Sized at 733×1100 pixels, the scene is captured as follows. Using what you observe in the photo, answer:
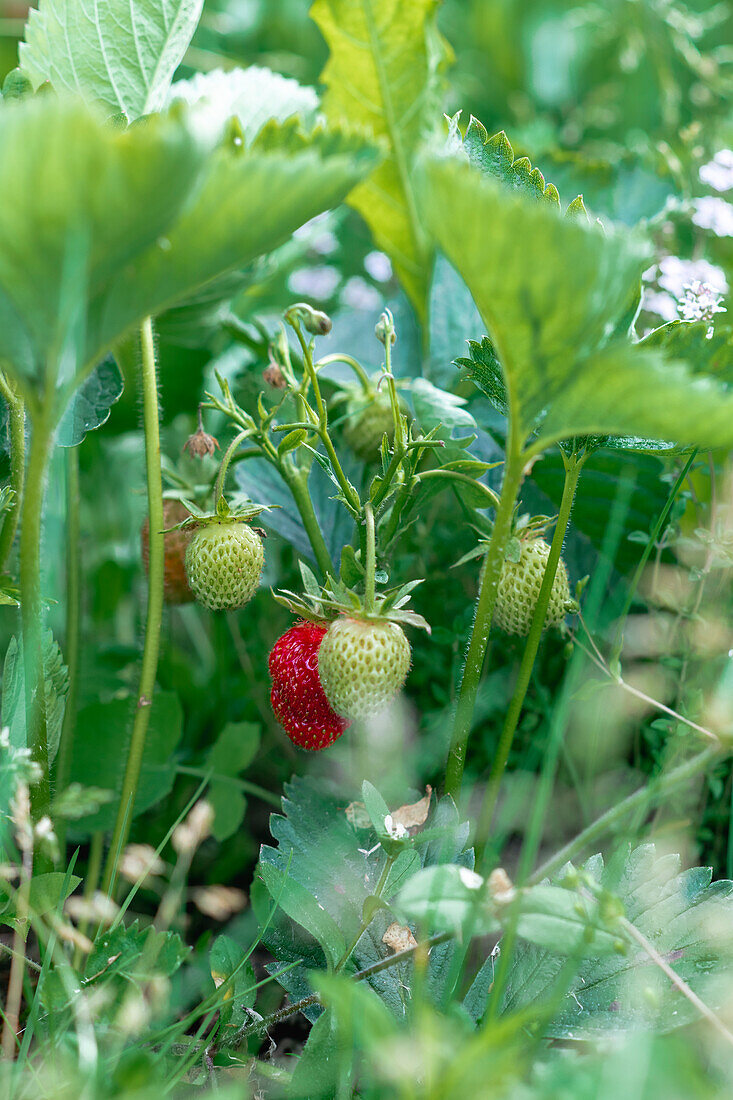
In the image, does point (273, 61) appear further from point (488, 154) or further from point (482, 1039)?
point (482, 1039)

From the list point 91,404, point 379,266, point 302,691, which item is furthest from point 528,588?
point 379,266

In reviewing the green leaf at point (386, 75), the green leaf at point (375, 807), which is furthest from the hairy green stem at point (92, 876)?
the green leaf at point (386, 75)

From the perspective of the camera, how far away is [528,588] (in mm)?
771

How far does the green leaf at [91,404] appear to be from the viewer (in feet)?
Answer: 2.57

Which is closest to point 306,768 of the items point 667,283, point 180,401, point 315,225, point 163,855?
point 163,855

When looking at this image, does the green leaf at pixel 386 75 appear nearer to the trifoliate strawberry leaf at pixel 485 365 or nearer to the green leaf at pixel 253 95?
the green leaf at pixel 253 95

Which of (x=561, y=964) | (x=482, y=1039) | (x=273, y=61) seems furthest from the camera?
(x=273, y=61)

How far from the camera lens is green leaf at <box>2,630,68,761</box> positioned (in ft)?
2.31

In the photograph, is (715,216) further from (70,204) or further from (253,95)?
(70,204)

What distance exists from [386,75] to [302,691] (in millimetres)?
794

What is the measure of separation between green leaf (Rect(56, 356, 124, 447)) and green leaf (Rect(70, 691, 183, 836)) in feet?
1.00

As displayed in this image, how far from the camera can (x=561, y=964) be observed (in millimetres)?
664

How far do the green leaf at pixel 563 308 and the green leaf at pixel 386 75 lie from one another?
2.08 ft

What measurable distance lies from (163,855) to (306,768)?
18 centimetres
